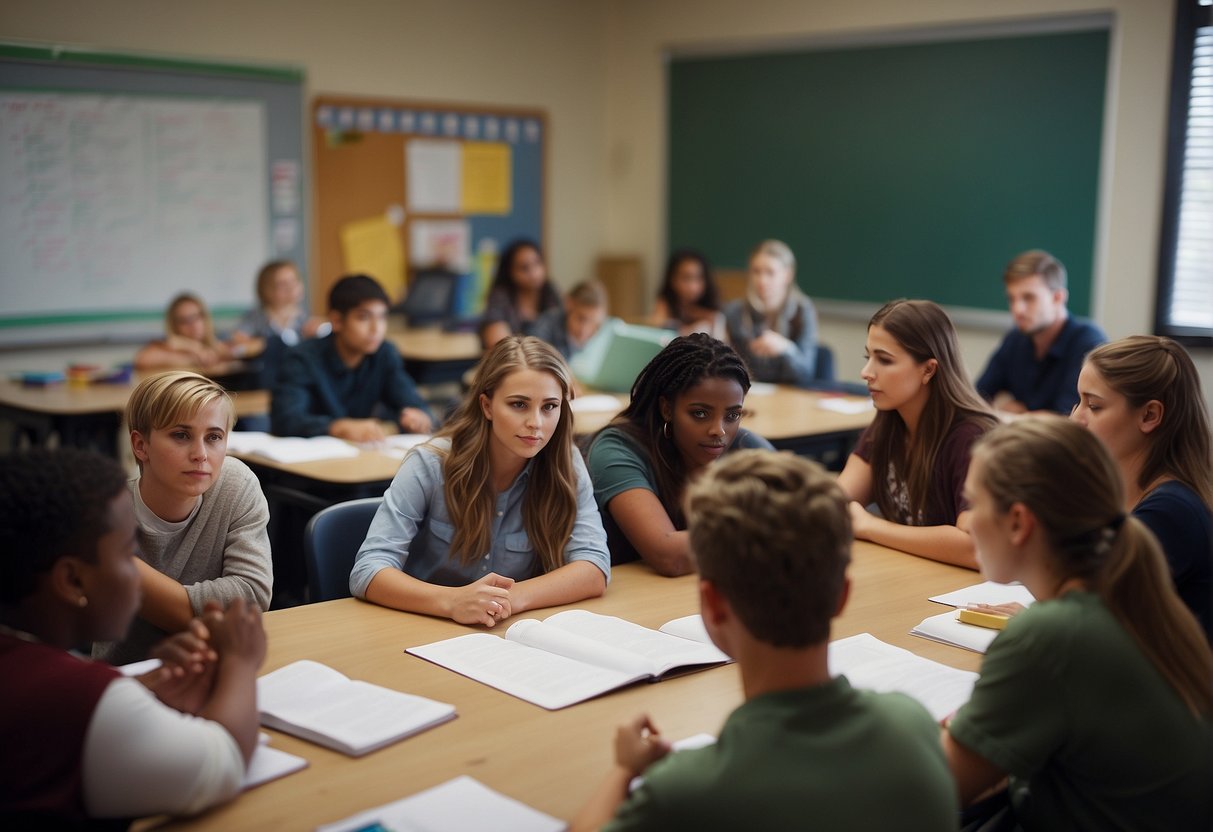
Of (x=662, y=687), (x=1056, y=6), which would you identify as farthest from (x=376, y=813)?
(x=1056, y=6)

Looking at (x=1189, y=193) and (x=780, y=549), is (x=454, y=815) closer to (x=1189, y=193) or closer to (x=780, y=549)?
(x=780, y=549)

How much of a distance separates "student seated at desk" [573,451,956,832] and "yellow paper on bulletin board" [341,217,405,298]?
5721 millimetres

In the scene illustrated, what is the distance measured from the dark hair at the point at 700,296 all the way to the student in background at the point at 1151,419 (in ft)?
14.5

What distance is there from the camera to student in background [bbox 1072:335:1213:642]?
7.20 feet

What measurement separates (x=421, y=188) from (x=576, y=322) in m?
2.04

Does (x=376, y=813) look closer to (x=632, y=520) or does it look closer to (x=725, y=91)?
(x=632, y=520)

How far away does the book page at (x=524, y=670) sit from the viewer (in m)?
1.77

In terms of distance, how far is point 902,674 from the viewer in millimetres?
1869

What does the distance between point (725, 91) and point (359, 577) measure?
231 inches

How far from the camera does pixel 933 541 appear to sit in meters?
2.64

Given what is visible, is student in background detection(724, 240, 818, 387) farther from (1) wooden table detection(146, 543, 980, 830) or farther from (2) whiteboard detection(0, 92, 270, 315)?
(1) wooden table detection(146, 543, 980, 830)

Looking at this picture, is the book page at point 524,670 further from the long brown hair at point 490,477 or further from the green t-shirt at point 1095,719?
the green t-shirt at point 1095,719

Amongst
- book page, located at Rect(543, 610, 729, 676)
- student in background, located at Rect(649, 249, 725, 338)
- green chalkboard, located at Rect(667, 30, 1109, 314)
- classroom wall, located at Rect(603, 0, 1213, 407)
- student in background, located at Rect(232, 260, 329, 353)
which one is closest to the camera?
book page, located at Rect(543, 610, 729, 676)

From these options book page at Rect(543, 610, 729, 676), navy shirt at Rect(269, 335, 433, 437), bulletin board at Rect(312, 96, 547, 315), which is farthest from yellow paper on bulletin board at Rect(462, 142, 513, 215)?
book page at Rect(543, 610, 729, 676)
